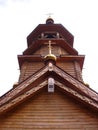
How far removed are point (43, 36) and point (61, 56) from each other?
4.72m

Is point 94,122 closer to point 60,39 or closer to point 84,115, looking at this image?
point 84,115

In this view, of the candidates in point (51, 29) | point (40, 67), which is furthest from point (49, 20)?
point (40, 67)

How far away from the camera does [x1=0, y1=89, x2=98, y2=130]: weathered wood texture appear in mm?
10509

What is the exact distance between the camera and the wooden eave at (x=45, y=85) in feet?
36.3

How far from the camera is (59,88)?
39.0ft

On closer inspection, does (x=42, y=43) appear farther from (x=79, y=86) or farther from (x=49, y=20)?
(x=79, y=86)

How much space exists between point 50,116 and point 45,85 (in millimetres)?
1420

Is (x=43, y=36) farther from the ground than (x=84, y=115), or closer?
farther from the ground

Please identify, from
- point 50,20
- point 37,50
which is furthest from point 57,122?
point 50,20

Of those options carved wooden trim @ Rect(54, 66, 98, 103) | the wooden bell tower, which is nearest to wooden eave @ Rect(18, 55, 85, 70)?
the wooden bell tower

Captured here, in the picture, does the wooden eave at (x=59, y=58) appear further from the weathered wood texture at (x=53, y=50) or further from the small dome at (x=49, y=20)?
the small dome at (x=49, y=20)

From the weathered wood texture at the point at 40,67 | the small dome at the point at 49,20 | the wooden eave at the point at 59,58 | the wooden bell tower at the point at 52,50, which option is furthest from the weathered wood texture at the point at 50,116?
the small dome at the point at 49,20

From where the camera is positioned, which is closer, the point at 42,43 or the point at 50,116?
the point at 50,116

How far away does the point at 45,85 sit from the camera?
11.9 m
